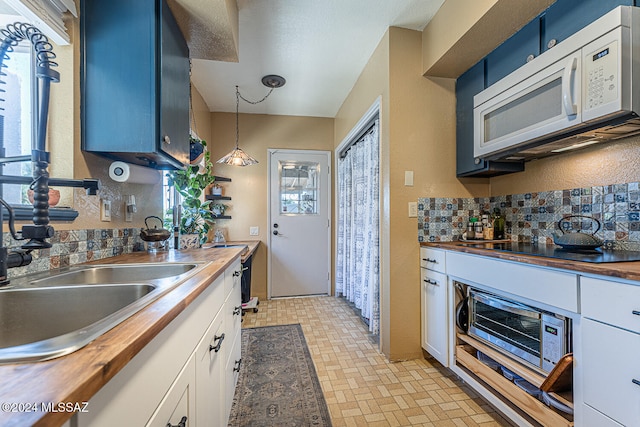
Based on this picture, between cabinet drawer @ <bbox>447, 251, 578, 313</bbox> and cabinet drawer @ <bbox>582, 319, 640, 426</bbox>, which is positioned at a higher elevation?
cabinet drawer @ <bbox>447, 251, 578, 313</bbox>

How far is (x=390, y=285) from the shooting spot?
2.15 metres

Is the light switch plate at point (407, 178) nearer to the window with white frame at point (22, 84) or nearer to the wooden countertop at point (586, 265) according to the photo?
the wooden countertop at point (586, 265)

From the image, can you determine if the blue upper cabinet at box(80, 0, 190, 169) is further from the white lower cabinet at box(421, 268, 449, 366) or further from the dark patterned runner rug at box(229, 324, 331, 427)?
the white lower cabinet at box(421, 268, 449, 366)

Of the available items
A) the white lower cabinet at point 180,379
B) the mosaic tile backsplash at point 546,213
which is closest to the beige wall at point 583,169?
the mosaic tile backsplash at point 546,213

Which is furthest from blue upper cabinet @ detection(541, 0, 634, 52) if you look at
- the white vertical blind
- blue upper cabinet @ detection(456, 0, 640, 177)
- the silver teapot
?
the white vertical blind

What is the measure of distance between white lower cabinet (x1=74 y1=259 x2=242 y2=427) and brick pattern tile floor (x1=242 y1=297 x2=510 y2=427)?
71cm

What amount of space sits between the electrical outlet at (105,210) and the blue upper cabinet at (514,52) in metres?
2.43

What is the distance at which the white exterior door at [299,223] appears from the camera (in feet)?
12.9

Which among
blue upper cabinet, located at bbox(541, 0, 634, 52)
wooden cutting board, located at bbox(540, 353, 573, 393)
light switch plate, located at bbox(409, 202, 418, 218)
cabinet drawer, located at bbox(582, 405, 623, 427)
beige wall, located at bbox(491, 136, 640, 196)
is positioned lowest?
cabinet drawer, located at bbox(582, 405, 623, 427)

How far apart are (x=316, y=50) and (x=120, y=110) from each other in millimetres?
1738

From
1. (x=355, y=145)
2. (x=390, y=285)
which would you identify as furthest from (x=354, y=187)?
(x=390, y=285)

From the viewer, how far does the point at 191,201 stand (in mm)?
2674

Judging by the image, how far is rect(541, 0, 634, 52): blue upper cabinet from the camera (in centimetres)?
127

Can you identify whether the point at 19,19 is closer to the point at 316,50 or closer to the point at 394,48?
the point at 316,50
